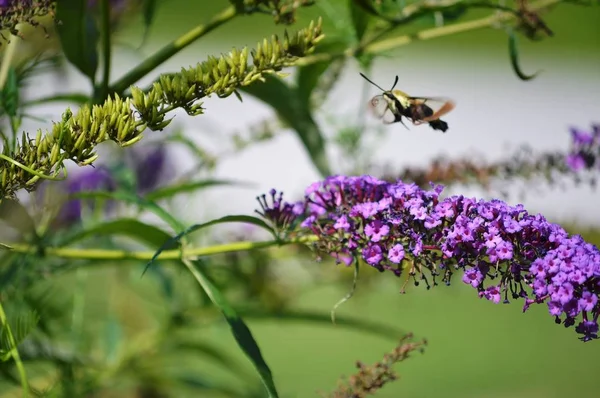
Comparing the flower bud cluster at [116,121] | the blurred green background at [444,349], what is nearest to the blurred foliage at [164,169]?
the flower bud cluster at [116,121]

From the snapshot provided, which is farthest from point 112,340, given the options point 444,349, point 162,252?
point 444,349

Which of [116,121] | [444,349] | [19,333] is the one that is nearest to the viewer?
[116,121]

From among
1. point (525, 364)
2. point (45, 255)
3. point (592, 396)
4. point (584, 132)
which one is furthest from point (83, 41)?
point (525, 364)

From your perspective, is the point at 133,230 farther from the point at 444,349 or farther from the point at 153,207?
the point at 444,349

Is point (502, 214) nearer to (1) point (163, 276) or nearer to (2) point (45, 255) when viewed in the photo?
(2) point (45, 255)

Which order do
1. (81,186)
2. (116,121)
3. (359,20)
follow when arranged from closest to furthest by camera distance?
(116,121)
(359,20)
(81,186)

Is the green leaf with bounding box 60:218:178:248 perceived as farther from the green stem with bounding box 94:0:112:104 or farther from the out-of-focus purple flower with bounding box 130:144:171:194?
the out-of-focus purple flower with bounding box 130:144:171:194

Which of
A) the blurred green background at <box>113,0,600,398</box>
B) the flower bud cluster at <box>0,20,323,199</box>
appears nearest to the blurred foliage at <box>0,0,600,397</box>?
the flower bud cluster at <box>0,20,323,199</box>
